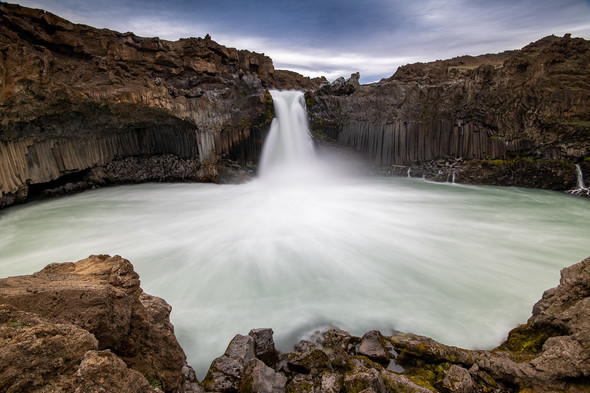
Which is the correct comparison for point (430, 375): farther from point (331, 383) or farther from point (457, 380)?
point (331, 383)

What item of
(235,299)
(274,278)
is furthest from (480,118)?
(235,299)

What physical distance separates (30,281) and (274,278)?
3.50m

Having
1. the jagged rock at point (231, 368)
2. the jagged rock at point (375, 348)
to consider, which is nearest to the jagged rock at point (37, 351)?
the jagged rock at point (231, 368)

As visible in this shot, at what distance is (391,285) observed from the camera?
4.81 m

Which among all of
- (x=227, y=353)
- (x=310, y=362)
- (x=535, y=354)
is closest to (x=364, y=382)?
(x=310, y=362)

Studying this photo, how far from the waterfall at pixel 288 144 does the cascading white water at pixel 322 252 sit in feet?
9.78

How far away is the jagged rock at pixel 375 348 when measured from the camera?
2963mm

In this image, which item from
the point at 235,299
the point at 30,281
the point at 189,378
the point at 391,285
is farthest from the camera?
the point at 391,285

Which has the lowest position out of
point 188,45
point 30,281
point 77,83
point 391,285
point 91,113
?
point 391,285

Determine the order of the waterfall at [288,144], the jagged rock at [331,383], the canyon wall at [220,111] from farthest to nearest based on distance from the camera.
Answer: the waterfall at [288,144] < the canyon wall at [220,111] < the jagged rock at [331,383]

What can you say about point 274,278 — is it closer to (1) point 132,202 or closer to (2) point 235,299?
(2) point 235,299

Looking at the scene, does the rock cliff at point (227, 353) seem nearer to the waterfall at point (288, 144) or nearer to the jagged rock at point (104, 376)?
the jagged rock at point (104, 376)

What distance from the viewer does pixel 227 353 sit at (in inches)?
113

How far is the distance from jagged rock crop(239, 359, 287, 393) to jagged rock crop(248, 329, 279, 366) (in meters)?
0.34
